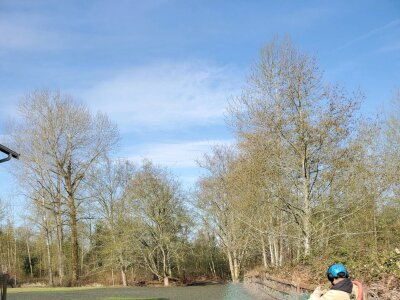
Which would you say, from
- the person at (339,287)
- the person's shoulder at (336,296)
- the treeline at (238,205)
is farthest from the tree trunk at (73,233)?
the person's shoulder at (336,296)

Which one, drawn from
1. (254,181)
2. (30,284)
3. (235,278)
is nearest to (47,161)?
(30,284)

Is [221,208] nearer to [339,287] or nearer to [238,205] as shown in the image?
[238,205]

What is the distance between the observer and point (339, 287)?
5.25 m

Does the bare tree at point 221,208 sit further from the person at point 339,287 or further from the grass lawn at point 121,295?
the person at point 339,287

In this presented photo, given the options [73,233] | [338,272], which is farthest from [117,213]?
[338,272]

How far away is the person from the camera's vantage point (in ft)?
17.0

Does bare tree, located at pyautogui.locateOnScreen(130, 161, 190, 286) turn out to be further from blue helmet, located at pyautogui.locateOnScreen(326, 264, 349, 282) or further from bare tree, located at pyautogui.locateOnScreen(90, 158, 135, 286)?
blue helmet, located at pyautogui.locateOnScreen(326, 264, 349, 282)

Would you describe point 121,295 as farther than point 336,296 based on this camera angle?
Yes

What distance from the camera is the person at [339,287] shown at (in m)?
5.19

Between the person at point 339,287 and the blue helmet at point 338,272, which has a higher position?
the blue helmet at point 338,272

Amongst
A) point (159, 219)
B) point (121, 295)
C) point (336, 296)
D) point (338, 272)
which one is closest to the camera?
point (336, 296)

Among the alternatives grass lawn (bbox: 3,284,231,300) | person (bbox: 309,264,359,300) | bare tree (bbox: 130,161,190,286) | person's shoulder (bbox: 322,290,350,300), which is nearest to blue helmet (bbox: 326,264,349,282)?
person (bbox: 309,264,359,300)

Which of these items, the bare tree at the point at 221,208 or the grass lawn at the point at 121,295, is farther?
the bare tree at the point at 221,208

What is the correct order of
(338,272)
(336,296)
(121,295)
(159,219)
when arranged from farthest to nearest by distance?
(159,219), (121,295), (338,272), (336,296)
